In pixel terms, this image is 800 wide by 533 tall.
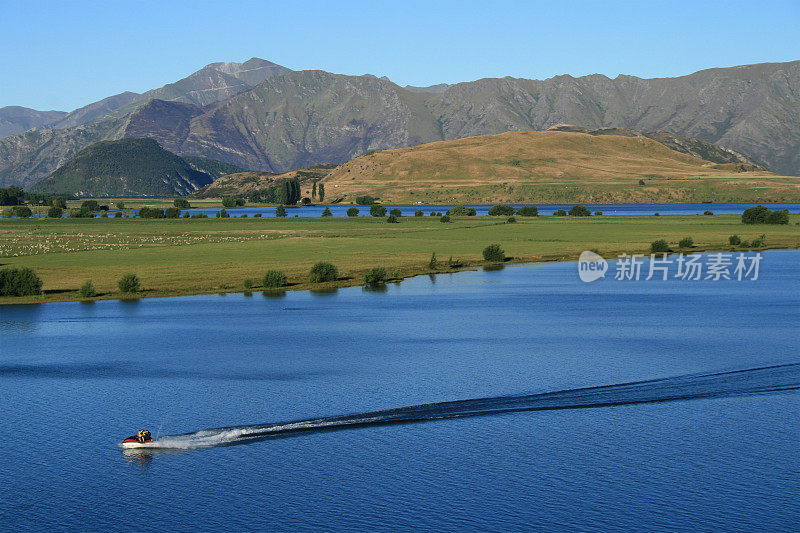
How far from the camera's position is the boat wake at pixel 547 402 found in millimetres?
35531

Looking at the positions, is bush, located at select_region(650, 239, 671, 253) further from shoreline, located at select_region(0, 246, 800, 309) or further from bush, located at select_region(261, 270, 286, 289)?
bush, located at select_region(261, 270, 286, 289)

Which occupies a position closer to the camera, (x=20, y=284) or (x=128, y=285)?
(x=20, y=284)

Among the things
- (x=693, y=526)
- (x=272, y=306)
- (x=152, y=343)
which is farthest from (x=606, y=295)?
(x=693, y=526)

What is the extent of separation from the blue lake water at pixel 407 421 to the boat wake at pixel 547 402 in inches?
5.3

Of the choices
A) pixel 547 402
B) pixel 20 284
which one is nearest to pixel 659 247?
pixel 20 284

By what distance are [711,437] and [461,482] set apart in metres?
11.6

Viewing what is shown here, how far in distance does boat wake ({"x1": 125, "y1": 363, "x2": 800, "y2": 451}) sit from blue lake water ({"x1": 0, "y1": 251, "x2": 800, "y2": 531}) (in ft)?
0.44

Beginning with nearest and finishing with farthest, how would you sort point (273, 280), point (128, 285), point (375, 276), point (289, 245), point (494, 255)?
point (128, 285)
point (273, 280)
point (375, 276)
point (494, 255)
point (289, 245)

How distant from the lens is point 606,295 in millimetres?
79438

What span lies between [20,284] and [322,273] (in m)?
29.2

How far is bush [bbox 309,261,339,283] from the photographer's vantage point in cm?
8838

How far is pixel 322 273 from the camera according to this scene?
88750mm

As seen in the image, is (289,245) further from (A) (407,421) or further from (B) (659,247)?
(A) (407,421)

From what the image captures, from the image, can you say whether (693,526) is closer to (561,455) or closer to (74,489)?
(561,455)
